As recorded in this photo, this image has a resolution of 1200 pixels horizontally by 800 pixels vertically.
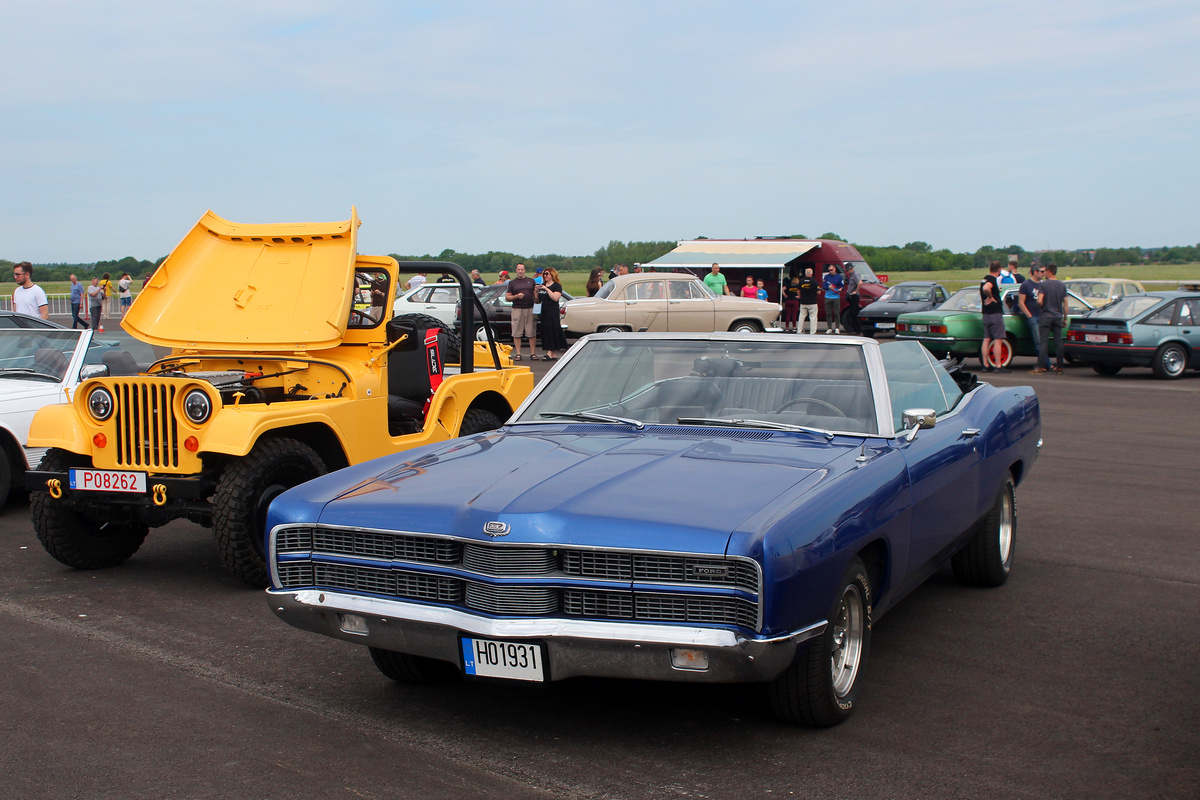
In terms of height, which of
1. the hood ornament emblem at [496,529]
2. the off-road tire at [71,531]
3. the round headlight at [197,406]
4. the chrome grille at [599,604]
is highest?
the round headlight at [197,406]

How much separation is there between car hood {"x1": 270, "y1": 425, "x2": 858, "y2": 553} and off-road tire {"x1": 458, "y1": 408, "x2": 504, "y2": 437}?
10.6 feet

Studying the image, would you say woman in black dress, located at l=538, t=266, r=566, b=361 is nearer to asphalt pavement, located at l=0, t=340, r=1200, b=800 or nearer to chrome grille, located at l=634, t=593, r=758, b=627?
asphalt pavement, located at l=0, t=340, r=1200, b=800

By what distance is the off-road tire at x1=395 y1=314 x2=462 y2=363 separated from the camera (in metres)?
8.54

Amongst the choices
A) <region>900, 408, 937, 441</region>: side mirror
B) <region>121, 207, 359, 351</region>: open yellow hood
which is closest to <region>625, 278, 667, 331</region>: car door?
<region>121, 207, 359, 351</region>: open yellow hood

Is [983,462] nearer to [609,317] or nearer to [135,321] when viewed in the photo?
[135,321]

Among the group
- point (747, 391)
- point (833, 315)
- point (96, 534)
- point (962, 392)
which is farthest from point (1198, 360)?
point (96, 534)

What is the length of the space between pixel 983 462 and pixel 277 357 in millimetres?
4458

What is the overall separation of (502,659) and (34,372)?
6927mm

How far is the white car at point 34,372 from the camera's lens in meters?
8.26

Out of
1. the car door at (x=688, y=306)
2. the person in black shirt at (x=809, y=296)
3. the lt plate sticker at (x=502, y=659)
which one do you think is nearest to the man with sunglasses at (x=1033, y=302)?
the car door at (x=688, y=306)

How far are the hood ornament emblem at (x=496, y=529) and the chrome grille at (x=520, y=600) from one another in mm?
183

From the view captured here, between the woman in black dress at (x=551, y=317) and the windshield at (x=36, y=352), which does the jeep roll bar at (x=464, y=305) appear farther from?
the woman in black dress at (x=551, y=317)

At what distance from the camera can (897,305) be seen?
87.9 feet

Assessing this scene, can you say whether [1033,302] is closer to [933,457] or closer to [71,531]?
[933,457]
